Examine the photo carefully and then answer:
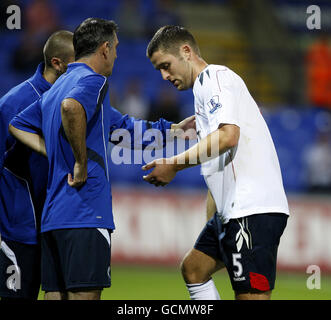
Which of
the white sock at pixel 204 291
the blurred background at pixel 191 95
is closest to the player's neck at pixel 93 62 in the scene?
the white sock at pixel 204 291

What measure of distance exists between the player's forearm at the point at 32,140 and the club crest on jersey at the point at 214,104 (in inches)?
42.4

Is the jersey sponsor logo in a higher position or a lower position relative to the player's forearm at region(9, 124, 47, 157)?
lower

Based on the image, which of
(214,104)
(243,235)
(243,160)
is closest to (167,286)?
(243,235)

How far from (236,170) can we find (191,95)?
27.0 ft

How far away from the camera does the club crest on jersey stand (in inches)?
157

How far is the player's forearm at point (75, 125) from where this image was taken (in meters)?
3.83

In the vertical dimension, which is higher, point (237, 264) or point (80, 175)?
point (80, 175)

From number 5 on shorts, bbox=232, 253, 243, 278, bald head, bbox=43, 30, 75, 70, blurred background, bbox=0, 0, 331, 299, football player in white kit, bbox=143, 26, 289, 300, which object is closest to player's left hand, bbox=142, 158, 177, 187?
football player in white kit, bbox=143, 26, 289, 300

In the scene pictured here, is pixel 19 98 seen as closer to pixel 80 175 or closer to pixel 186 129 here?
pixel 80 175

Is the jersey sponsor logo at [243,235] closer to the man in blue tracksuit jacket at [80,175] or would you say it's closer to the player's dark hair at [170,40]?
the man in blue tracksuit jacket at [80,175]

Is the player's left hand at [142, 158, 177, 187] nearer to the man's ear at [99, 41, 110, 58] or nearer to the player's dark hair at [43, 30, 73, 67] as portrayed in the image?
the man's ear at [99, 41, 110, 58]

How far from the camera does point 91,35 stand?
4.11 meters

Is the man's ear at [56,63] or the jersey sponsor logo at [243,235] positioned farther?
the man's ear at [56,63]

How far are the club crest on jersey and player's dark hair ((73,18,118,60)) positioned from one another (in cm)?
73
